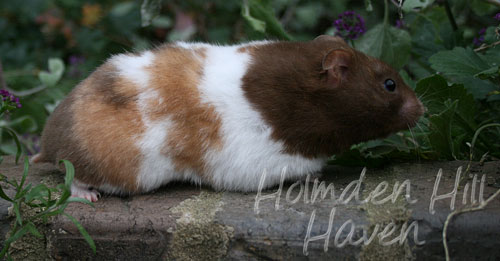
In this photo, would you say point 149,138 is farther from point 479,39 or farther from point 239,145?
point 479,39

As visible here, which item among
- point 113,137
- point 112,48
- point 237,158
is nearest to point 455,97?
point 237,158

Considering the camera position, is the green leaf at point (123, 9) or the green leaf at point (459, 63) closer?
the green leaf at point (459, 63)

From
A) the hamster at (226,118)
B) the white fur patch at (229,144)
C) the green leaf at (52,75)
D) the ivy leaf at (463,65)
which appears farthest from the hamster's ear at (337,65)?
the green leaf at (52,75)

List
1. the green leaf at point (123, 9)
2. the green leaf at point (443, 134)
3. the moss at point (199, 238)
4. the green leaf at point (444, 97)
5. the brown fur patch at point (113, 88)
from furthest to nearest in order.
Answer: the green leaf at point (123, 9) < the green leaf at point (444, 97) < the green leaf at point (443, 134) < the brown fur patch at point (113, 88) < the moss at point (199, 238)

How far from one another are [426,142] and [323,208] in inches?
42.7

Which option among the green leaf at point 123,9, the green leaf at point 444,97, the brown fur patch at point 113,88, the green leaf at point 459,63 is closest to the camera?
the brown fur patch at point 113,88

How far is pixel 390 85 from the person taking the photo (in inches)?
126

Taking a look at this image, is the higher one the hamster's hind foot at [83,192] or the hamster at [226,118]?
the hamster at [226,118]

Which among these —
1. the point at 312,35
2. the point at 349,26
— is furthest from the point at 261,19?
the point at 312,35

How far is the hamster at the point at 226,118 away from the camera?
3080mm

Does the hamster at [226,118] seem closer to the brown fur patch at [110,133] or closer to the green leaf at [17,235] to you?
the brown fur patch at [110,133]

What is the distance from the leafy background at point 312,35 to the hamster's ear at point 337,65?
59 cm

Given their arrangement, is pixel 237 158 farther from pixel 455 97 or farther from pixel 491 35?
pixel 491 35

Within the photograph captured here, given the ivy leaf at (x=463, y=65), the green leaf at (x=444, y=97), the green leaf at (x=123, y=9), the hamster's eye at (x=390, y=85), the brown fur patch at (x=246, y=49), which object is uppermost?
the green leaf at (x=123, y=9)
